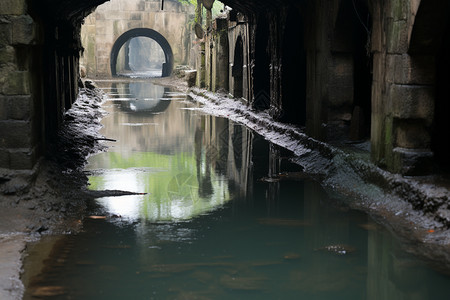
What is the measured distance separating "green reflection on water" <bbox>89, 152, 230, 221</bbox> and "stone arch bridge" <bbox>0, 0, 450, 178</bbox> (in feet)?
3.48

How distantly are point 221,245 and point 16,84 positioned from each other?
2.86 m

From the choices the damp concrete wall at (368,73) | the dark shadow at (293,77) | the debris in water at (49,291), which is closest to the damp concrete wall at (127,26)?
the damp concrete wall at (368,73)

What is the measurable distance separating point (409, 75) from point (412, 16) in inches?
25.5

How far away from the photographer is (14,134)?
22.2 feet

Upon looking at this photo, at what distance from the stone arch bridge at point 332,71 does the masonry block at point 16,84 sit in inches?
0.4

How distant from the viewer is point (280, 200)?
7.72m

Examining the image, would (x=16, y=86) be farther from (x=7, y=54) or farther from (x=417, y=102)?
(x=417, y=102)

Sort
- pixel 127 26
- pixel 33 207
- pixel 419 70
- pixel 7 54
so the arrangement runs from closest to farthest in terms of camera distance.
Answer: pixel 33 207, pixel 7 54, pixel 419 70, pixel 127 26

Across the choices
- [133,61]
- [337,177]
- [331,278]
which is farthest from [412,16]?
[133,61]

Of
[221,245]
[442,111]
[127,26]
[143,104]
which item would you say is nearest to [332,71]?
[442,111]

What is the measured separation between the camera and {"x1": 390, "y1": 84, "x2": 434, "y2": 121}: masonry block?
6.99 m

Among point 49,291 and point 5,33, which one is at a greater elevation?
point 5,33

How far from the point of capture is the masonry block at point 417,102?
699 centimetres

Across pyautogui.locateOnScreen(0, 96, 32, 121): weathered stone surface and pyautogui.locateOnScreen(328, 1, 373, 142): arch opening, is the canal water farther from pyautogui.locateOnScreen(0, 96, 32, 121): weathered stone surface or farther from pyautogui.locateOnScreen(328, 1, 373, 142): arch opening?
pyautogui.locateOnScreen(0, 96, 32, 121): weathered stone surface
